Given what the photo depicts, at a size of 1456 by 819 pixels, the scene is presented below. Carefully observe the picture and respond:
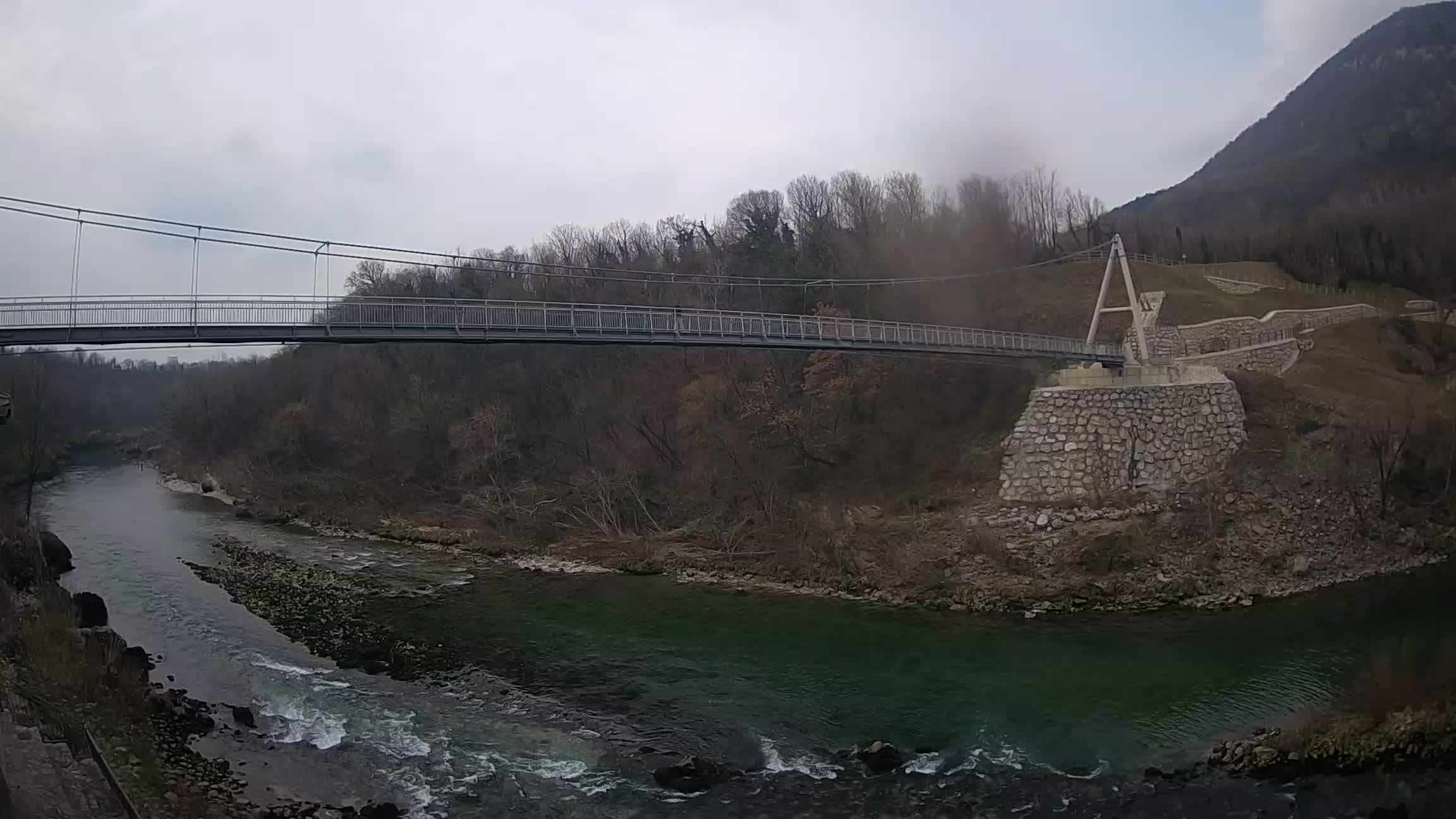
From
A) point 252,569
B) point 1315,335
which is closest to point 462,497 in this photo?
point 252,569

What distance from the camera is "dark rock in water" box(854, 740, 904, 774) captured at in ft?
40.1

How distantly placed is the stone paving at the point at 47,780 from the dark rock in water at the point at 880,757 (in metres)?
9.71

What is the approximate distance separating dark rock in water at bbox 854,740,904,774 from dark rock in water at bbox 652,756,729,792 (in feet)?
6.90

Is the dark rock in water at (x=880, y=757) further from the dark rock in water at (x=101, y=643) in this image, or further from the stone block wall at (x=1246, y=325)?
the stone block wall at (x=1246, y=325)

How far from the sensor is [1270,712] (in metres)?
13.6

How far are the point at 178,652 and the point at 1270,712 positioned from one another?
21.5 metres

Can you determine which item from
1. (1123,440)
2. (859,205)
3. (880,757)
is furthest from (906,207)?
(880,757)

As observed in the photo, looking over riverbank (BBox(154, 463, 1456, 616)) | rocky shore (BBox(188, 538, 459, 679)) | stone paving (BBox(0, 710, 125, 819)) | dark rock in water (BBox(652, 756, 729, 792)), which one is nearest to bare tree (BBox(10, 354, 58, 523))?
rocky shore (BBox(188, 538, 459, 679))

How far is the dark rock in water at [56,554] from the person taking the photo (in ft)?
80.1

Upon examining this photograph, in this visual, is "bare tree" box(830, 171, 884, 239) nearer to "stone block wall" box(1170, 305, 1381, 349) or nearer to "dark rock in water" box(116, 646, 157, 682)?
"stone block wall" box(1170, 305, 1381, 349)

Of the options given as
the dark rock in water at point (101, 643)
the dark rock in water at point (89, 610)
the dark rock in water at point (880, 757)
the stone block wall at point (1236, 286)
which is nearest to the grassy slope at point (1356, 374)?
the stone block wall at point (1236, 286)

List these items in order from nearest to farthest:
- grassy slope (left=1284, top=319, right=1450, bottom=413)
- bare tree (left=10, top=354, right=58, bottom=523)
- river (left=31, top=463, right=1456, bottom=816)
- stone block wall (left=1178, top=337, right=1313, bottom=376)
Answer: river (left=31, top=463, right=1456, bottom=816), grassy slope (left=1284, top=319, right=1450, bottom=413), stone block wall (left=1178, top=337, right=1313, bottom=376), bare tree (left=10, top=354, right=58, bottom=523)

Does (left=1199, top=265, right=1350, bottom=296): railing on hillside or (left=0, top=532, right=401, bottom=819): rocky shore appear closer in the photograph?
(left=0, top=532, right=401, bottom=819): rocky shore

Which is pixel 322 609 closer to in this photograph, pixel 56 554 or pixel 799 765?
pixel 56 554
